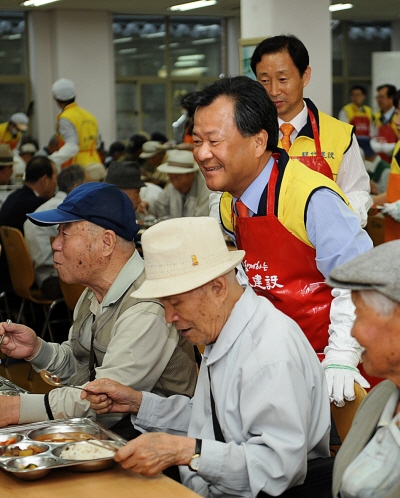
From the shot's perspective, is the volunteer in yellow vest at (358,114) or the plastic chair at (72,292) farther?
the volunteer in yellow vest at (358,114)

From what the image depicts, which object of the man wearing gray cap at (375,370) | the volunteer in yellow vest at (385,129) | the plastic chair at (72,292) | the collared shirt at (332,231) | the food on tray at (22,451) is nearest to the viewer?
A: the man wearing gray cap at (375,370)

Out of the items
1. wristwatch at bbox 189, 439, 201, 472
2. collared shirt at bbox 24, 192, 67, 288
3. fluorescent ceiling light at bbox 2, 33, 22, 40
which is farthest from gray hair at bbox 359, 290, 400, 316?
fluorescent ceiling light at bbox 2, 33, 22, 40

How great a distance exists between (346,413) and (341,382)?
0.08 m

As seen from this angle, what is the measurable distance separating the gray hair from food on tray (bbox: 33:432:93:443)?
84cm

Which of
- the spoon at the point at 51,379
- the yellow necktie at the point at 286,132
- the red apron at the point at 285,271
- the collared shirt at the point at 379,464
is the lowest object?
the spoon at the point at 51,379

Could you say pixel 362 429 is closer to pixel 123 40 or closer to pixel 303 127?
pixel 303 127

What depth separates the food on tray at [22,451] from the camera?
1885mm

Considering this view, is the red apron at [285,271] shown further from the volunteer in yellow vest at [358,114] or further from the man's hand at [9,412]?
the volunteer in yellow vest at [358,114]

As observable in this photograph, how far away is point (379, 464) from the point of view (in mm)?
1578

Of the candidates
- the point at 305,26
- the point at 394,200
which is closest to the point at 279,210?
the point at 394,200

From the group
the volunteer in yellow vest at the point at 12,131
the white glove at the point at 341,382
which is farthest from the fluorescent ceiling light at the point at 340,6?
the white glove at the point at 341,382

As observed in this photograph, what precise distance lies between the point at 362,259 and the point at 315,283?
3.02 ft

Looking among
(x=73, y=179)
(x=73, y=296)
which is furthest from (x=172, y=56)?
(x=73, y=296)

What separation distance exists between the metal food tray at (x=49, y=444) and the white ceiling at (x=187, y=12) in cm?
1029
